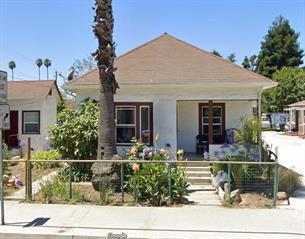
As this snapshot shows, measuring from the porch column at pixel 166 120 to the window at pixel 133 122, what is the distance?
26 centimetres

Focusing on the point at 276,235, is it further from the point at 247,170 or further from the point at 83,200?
the point at 83,200

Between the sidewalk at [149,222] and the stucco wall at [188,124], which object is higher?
the stucco wall at [188,124]

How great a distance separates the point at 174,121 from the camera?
15.0 m

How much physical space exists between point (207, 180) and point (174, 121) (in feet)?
8.77

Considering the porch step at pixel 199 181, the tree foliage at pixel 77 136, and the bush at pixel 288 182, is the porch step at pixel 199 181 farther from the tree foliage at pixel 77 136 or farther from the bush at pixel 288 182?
the tree foliage at pixel 77 136

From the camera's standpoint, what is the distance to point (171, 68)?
1608 cm

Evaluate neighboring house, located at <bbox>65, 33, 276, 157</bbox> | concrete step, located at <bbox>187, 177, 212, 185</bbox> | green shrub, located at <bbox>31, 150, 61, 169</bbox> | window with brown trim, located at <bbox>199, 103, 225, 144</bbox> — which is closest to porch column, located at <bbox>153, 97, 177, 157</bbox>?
neighboring house, located at <bbox>65, 33, 276, 157</bbox>

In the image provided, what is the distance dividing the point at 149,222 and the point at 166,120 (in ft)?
22.3

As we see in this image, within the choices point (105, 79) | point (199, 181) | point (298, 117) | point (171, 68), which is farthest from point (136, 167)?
point (298, 117)

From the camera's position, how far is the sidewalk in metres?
7.84

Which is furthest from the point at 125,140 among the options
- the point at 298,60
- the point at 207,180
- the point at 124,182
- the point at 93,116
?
the point at 298,60

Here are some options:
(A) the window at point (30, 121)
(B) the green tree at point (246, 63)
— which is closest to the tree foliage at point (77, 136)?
(A) the window at point (30, 121)

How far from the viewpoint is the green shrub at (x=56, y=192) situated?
10.6m

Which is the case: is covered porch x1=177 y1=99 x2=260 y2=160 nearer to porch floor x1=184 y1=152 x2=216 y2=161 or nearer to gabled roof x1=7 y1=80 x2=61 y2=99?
porch floor x1=184 y1=152 x2=216 y2=161
